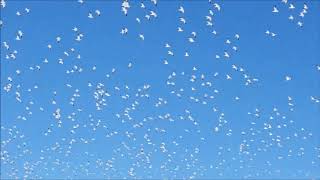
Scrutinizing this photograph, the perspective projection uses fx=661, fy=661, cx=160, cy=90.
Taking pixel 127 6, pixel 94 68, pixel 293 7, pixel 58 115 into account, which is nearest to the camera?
pixel 293 7

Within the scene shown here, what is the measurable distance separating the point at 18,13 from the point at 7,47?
4420mm

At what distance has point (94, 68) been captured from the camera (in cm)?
3822

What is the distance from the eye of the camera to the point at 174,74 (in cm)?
3962

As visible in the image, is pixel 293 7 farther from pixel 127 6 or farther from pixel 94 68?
pixel 94 68

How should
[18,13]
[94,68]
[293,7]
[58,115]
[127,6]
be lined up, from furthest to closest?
1. [58,115]
2. [94,68]
3. [127,6]
4. [18,13]
5. [293,7]

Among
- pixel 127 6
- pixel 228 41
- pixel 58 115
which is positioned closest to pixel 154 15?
pixel 127 6

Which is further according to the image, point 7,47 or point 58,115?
point 58,115

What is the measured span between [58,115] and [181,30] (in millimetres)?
13719

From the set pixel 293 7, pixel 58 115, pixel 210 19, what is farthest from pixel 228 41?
pixel 58 115

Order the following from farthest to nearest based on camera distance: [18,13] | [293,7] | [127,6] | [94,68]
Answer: [94,68]
[127,6]
[18,13]
[293,7]

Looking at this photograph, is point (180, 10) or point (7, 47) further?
point (7, 47)

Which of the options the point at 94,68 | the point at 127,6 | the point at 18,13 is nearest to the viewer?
the point at 18,13

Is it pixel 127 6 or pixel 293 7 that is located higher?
pixel 127 6

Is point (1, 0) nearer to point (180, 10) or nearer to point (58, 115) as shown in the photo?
point (180, 10)
